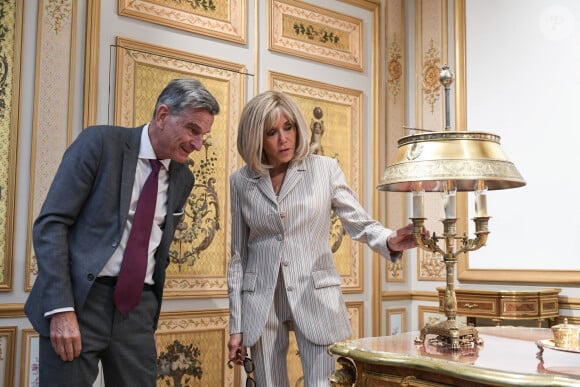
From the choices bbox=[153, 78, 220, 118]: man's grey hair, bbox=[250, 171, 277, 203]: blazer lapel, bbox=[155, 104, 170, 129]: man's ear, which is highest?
bbox=[153, 78, 220, 118]: man's grey hair

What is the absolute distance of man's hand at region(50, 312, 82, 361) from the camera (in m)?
2.10

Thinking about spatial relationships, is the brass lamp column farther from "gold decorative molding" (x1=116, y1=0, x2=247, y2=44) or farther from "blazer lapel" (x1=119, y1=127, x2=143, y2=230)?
"gold decorative molding" (x1=116, y1=0, x2=247, y2=44)

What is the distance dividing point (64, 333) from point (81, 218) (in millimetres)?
401

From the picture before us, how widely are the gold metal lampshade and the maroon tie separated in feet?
2.91

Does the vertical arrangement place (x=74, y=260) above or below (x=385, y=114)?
below

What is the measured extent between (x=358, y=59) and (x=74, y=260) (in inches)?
135

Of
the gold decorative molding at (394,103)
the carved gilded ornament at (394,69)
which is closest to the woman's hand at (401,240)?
the gold decorative molding at (394,103)

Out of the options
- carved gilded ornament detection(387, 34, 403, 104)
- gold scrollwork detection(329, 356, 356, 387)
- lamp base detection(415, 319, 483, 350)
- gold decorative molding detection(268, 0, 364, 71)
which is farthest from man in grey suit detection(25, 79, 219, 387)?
carved gilded ornament detection(387, 34, 403, 104)

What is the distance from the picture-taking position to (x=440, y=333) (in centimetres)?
198

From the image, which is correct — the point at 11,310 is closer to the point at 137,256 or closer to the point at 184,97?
the point at 137,256

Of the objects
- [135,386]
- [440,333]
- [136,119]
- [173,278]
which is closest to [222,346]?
[173,278]

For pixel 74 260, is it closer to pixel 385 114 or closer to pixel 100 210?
pixel 100 210

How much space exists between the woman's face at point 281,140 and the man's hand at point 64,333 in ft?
3.28

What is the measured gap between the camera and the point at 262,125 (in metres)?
2.57
